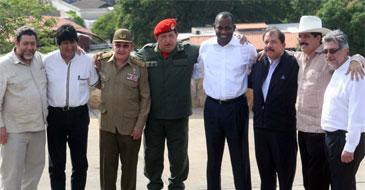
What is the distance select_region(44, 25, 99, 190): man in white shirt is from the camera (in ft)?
16.5

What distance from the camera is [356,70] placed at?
429cm

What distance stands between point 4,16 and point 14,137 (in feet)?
28.8

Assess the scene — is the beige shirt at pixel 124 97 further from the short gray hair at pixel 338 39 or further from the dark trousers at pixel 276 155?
the short gray hair at pixel 338 39

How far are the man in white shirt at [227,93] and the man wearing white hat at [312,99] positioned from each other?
54cm

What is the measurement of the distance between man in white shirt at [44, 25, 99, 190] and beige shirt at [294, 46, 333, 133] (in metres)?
1.89

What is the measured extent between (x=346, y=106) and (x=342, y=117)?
94mm

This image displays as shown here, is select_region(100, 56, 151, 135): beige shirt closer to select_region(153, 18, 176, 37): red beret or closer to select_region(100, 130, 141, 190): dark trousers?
select_region(100, 130, 141, 190): dark trousers

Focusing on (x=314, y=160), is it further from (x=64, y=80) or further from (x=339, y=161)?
(x=64, y=80)

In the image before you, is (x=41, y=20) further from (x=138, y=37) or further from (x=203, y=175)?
(x=138, y=37)

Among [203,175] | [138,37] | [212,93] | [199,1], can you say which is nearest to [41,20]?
[203,175]

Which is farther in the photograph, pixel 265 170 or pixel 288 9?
pixel 288 9

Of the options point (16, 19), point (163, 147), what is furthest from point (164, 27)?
point (16, 19)

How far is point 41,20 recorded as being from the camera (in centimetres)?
1409

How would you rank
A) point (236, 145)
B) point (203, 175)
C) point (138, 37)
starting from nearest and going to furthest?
1. point (236, 145)
2. point (203, 175)
3. point (138, 37)
